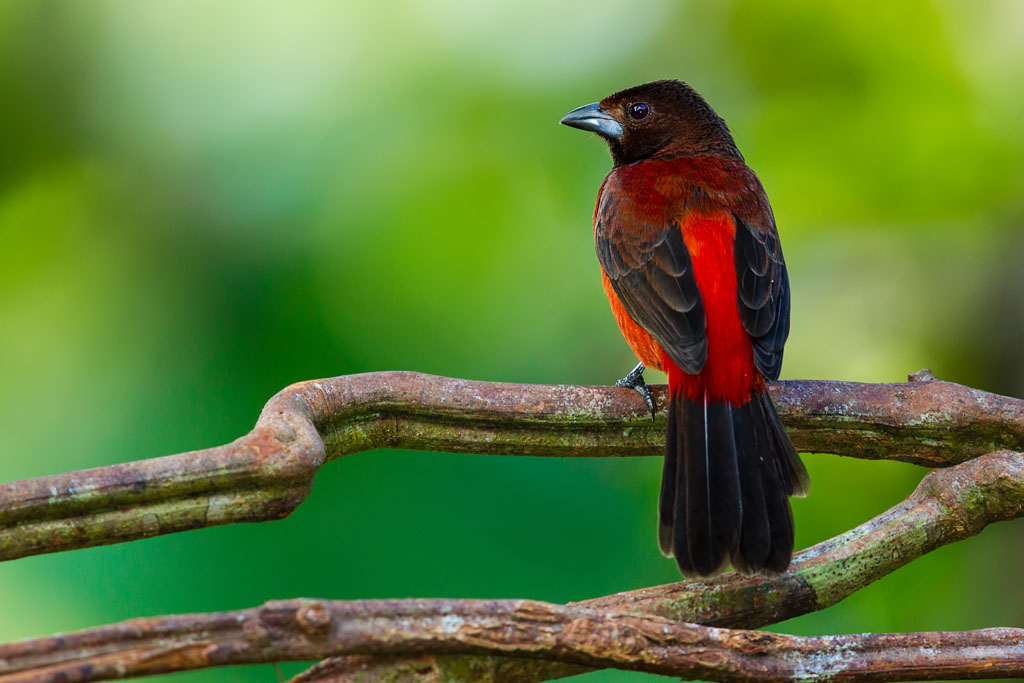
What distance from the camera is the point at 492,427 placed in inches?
101

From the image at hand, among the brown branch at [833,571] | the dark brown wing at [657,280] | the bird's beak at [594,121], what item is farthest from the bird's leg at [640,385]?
the bird's beak at [594,121]

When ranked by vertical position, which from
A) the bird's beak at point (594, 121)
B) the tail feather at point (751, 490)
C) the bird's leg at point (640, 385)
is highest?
the bird's beak at point (594, 121)

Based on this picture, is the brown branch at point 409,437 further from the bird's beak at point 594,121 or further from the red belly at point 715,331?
the bird's beak at point 594,121

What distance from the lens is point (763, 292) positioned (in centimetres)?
305

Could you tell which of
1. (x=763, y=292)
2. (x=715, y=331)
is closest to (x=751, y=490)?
(x=715, y=331)

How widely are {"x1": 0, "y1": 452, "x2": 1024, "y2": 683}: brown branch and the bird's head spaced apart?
200 centimetres

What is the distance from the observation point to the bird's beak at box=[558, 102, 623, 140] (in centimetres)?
409

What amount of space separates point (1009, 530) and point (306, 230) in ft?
9.31

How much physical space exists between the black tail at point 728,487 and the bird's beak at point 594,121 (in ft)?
5.33

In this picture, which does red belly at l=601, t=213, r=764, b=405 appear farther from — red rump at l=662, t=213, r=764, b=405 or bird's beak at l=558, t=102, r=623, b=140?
bird's beak at l=558, t=102, r=623, b=140

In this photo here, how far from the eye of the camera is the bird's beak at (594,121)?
13.4 feet

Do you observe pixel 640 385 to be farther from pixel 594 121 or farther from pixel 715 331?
pixel 594 121

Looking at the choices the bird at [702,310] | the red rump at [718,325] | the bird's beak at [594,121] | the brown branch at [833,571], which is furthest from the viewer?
the bird's beak at [594,121]

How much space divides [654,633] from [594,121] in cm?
271
